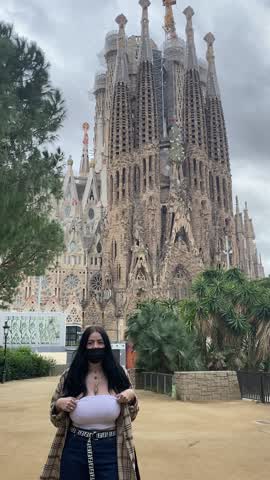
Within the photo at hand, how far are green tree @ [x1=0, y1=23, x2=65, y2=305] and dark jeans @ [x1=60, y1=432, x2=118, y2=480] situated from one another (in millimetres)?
6139

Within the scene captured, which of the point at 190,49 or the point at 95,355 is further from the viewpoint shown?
the point at 190,49

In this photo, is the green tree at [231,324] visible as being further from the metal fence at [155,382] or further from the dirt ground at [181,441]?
the dirt ground at [181,441]

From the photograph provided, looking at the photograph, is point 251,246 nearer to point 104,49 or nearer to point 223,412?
point 104,49

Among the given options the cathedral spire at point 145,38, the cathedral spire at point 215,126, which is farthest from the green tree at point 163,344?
the cathedral spire at point 145,38

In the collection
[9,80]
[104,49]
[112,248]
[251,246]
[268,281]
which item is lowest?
[268,281]

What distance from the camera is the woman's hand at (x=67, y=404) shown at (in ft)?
8.26

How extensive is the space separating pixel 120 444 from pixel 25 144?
298 inches

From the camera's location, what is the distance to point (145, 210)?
140ft

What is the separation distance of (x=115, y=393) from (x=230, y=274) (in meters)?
16.8

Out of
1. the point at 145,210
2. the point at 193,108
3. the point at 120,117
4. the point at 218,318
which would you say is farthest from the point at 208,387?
the point at 193,108

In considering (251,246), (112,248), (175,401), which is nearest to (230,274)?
(175,401)

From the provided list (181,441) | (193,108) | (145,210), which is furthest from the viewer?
(193,108)

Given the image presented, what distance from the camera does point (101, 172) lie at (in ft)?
179

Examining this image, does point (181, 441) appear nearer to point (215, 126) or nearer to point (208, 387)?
point (208, 387)
